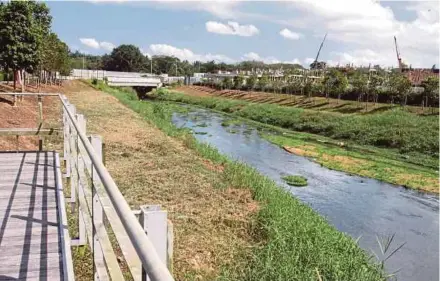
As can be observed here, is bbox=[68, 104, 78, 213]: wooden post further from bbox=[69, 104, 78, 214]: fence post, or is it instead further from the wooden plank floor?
the wooden plank floor

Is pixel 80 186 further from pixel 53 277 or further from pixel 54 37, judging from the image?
pixel 54 37

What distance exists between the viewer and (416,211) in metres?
14.4

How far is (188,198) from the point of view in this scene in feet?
30.3

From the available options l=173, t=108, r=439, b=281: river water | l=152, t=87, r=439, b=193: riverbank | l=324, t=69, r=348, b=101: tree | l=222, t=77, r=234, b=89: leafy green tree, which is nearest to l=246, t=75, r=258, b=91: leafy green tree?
l=222, t=77, r=234, b=89: leafy green tree

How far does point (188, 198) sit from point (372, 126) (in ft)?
82.0

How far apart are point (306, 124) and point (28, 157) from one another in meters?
30.1

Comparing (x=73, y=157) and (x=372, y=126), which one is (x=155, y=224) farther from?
(x=372, y=126)

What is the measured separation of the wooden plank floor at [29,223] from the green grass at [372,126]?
23.0 metres

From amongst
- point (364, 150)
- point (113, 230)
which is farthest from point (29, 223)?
point (364, 150)

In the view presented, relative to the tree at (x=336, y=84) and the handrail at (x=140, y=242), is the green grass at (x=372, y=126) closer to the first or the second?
the tree at (x=336, y=84)

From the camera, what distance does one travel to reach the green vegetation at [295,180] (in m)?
16.5

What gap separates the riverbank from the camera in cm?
1969

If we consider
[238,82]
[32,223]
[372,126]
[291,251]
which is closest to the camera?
[32,223]

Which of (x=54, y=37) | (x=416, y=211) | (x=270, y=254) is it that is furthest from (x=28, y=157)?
(x=54, y=37)
